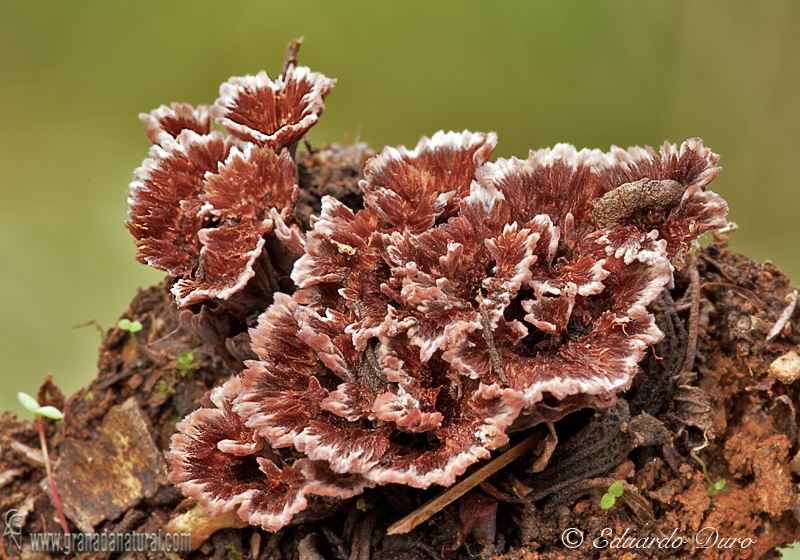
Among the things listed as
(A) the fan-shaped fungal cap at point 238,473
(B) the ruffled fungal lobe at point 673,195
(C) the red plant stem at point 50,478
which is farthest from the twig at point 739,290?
(C) the red plant stem at point 50,478

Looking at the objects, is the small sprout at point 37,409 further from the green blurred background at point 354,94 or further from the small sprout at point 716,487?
the small sprout at point 716,487

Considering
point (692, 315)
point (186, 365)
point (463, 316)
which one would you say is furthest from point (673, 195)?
point (186, 365)

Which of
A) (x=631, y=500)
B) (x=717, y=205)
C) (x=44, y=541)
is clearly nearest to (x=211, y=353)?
(x=44, y=541)

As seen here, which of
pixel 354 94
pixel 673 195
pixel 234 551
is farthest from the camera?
pixel 354 94

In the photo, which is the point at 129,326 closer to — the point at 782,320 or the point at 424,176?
the point at 424,176

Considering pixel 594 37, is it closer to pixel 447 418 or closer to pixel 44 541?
pixel 447 418

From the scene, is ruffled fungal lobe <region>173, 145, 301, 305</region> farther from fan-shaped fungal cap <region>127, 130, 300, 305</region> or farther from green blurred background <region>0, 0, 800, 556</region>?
green blurred background <region>0, 0, 800, 556</region>
